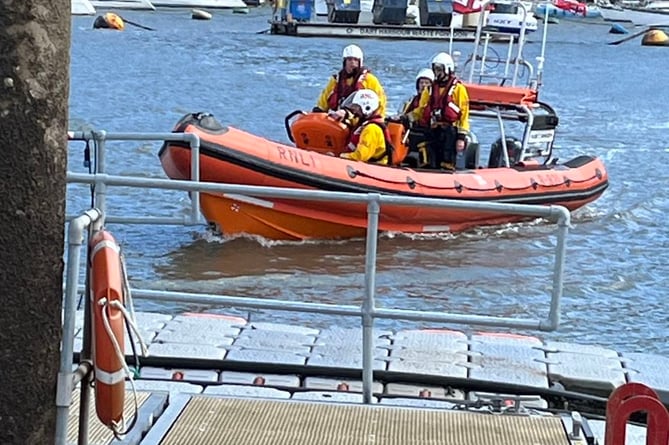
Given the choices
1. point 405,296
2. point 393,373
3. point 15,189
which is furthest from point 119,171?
point 15,189

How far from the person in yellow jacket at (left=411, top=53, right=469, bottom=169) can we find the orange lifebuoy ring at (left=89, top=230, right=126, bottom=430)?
7909 mm

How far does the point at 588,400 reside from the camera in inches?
179

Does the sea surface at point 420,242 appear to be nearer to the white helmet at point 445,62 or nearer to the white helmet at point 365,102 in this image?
the white helmet at point 365,102

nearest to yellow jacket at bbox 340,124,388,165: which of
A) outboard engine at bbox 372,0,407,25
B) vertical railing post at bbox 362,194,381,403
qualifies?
vertical railing post at bbox 362,194,381,403

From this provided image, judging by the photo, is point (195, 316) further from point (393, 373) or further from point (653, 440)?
point (653, 440)

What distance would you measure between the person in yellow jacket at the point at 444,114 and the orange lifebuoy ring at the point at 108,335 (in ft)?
25.9

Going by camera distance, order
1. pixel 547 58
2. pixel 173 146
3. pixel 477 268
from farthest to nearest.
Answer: pixel 547 58, pixel 477 268, pixel 173 146

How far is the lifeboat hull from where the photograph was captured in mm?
9172

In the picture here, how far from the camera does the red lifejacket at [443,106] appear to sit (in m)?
10.4

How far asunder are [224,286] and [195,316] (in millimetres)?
3654

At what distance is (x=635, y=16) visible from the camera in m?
57.2

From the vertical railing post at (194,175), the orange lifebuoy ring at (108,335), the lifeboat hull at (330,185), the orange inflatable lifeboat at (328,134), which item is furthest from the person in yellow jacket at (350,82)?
the orange lifebuoy ring at (108,335)

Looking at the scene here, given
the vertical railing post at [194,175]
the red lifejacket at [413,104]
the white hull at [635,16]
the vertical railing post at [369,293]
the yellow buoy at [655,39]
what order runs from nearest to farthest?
1. the vertical railing post at [369,293]
2. the vertical railing post at [194,175]
3. the red lifejacket at [413,104]
4. the yellow buoy at [655,39]
5. the white hull at [635,16]

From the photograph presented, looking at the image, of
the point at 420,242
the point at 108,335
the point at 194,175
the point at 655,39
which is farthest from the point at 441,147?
the point at 655,39
